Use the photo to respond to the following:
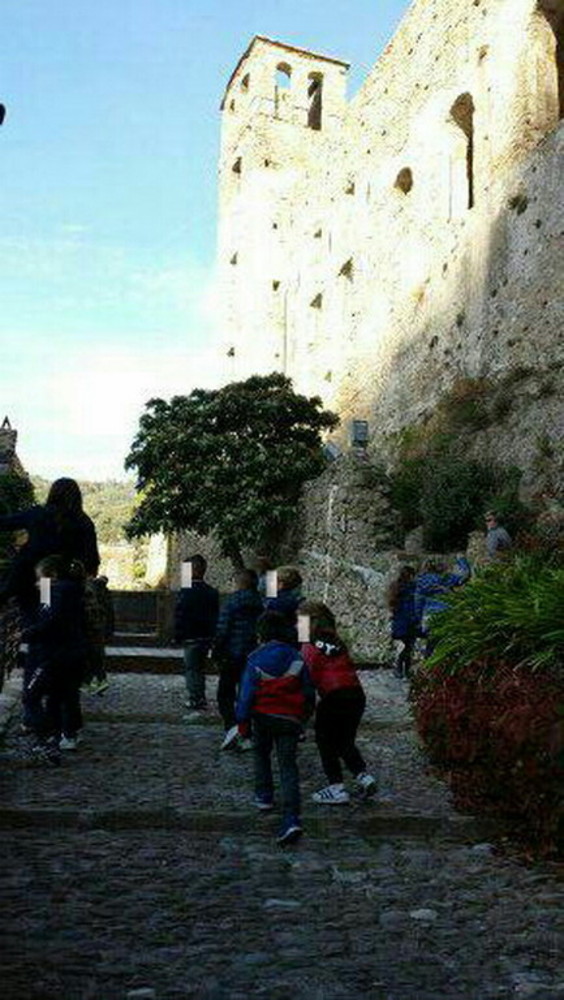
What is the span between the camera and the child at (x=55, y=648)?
6.75 metres

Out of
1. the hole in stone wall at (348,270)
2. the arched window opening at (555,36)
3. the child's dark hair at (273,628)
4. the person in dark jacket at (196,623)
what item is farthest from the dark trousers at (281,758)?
the hole in stone wall at (348,270)

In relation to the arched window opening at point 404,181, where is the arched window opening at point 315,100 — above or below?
above

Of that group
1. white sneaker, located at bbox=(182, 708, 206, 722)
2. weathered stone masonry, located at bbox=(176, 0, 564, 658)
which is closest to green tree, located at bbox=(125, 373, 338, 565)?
weathered stone masonry, located at bbox=(176, 0, 564, 658)

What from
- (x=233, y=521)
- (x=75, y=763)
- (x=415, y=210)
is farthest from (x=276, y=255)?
(x=75, y=763)

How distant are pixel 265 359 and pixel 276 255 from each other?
4566 mm

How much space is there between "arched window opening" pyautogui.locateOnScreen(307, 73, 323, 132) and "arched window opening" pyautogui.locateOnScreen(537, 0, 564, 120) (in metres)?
21.9

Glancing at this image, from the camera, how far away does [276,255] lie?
128ft

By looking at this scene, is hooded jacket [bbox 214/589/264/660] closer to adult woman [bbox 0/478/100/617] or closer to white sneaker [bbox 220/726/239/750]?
white sneaker [bbox 220/726/239/750]

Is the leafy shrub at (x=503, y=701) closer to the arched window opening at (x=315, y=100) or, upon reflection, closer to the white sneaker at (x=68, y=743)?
the white sneaker at (x=68, y=743)

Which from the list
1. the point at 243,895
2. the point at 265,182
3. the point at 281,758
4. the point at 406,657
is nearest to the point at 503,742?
the point at 281,758

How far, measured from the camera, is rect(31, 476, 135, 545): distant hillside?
222ft

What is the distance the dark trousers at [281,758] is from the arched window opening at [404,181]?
25.1 meters

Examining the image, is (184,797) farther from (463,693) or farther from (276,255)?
(276,255)

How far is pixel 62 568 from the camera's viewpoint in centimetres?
692
